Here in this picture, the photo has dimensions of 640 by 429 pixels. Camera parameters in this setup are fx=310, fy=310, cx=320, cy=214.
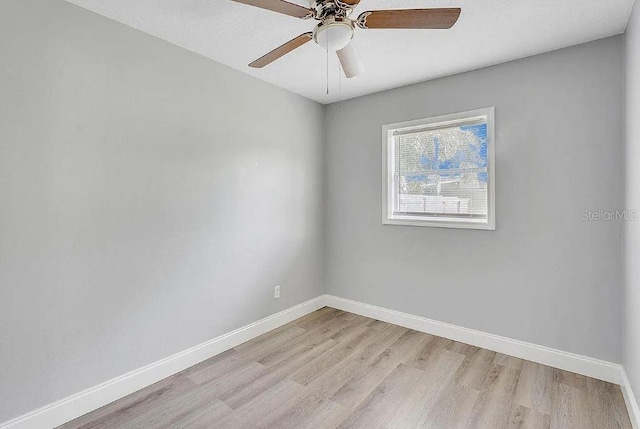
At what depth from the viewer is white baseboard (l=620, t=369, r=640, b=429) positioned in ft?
5.55

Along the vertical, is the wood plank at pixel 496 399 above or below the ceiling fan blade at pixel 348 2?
below

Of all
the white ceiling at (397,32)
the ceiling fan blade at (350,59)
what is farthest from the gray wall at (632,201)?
the ceiling fan blade at (350,59)

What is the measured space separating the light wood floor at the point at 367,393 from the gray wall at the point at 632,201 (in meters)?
0.40

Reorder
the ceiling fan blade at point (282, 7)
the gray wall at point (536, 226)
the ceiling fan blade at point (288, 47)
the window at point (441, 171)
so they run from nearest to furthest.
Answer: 1. the ceiling fan blade at point (282, 7)
2. the ceiling fan blade at point (288, 47)
3. the gray wall at point (536, 226)
4. the window at point (441, 171)

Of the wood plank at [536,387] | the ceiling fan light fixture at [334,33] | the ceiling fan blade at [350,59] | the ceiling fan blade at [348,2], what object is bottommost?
the wood plank at [536,387]

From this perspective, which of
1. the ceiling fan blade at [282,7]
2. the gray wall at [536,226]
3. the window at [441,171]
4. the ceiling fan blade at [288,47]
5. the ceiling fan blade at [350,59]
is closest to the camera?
the ceiling fan blade at [282,7]

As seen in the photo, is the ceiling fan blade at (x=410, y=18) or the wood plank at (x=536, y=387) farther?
the wood plank at (x=536, y=387)

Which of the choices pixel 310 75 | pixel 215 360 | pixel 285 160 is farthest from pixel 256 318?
pixel 310 75

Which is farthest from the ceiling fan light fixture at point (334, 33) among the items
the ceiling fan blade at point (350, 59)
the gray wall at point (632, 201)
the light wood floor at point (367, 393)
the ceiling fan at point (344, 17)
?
the light wood floor at point (367, 393)

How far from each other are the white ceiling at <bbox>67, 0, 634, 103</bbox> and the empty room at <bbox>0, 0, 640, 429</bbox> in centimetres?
2

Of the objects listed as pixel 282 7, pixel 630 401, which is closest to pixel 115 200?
pixel 282 7

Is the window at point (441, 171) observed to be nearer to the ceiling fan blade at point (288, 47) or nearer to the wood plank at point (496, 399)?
the wood plank at point (496, 399)

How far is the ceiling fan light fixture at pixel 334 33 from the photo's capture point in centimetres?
148

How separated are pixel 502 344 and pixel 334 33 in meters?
2.70
